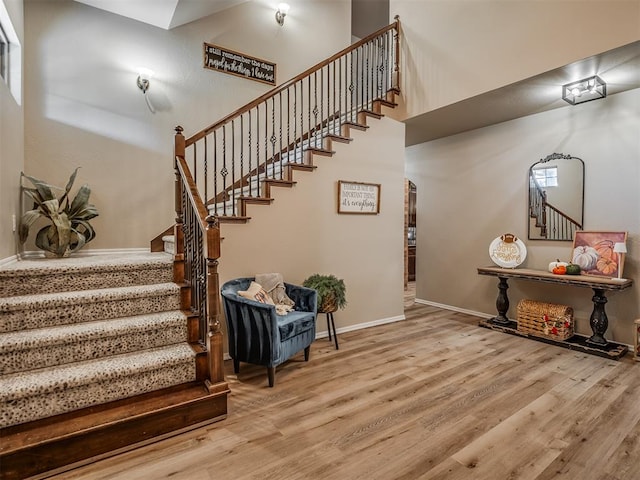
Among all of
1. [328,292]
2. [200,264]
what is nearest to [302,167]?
[328,292]

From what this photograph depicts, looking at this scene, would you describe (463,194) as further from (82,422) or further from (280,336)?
(82,422)

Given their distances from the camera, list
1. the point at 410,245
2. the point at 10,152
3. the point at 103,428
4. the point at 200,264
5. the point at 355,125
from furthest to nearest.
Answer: the point at 410,245
the point at 355,125
the point at 10,152
the point at 200,264
the point at 103,428

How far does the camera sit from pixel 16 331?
7.27 feet

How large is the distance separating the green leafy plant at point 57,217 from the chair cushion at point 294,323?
2.08 meters

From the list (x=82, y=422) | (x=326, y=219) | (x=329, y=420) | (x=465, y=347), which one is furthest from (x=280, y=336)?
(x=465, y=347)

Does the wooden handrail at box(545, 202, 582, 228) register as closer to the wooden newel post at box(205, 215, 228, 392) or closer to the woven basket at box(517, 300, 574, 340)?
the woven basket at box(517, 300, 574, 340)

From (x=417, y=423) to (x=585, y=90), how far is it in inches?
141

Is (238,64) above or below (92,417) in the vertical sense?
above

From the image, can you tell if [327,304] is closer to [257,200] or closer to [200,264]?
[257,200]

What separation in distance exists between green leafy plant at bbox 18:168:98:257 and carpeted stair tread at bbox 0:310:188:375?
118 centimetres

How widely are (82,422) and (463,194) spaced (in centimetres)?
502

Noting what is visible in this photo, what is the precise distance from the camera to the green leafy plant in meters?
3.01

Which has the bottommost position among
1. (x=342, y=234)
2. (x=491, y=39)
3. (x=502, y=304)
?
(x=502, y=304)

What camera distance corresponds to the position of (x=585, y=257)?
3807mm
